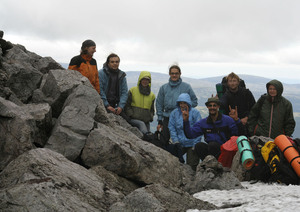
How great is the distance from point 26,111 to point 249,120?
10363 mm

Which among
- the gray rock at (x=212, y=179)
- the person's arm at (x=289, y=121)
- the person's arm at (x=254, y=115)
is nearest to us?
the gray rock at (x=212, y=179)

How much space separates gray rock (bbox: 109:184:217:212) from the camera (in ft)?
23.0

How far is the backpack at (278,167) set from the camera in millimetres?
11422

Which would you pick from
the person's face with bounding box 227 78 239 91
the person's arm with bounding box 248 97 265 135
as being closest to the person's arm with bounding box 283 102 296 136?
the person's arm with bounding box 248 97 265 135

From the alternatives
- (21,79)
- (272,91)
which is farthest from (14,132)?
(272,91)

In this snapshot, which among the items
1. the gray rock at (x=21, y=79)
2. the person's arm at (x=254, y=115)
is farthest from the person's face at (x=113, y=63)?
the person's arm at (x=254, y=115)

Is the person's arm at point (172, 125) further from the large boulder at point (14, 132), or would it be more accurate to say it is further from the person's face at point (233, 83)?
the large boulder at point (14, 132)

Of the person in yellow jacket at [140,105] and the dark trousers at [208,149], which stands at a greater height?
the person in yellow jacket at [140,105]

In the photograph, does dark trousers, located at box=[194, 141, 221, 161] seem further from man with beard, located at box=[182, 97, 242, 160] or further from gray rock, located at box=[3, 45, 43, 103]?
gray rock, located at box=[3, 45, 43, 103]


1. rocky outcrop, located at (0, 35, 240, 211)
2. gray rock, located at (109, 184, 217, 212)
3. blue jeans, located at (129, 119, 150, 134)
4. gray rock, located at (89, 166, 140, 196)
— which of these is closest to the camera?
rocky outcrop, located at (0, 35, 240, 211)

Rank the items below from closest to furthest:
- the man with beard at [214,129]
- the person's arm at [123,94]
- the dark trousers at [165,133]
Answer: the man with beard at [214,129] < the dark trousers at [165,133] < the person's arm at [123,94]

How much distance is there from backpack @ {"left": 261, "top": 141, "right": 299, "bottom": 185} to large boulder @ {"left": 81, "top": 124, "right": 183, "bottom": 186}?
347 centimetres

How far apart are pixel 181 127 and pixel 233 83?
3509mm

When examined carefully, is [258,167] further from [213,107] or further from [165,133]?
[165,133]
